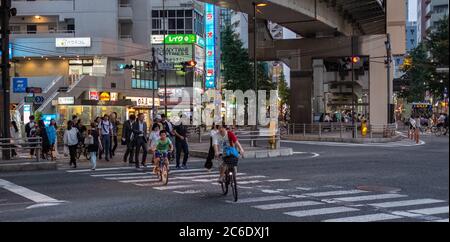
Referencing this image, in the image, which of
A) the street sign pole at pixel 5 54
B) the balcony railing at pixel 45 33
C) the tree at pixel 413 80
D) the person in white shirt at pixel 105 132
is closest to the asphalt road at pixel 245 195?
the person in white shirt at pixel 105 132

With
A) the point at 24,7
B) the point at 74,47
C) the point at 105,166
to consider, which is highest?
the point at 24,7

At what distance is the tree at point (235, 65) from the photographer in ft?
233

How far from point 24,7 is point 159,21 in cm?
1981

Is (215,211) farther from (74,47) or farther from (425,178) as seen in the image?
(74,47)

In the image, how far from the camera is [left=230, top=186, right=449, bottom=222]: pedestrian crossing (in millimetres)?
9148

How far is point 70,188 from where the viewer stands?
14297 mm

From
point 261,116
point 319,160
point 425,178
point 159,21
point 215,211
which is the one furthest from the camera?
point 159,21

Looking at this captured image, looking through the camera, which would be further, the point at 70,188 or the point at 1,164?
the point at 1,164

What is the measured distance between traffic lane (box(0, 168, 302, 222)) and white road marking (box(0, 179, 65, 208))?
0.25 m

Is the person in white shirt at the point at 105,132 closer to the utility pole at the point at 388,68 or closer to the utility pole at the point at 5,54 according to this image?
the utility pole at the point at 5,54

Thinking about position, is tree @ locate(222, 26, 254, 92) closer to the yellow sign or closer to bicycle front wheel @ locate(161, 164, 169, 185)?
the yellow sign

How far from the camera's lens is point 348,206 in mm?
10453

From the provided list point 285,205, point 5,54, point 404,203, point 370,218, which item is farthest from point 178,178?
point 5,54
